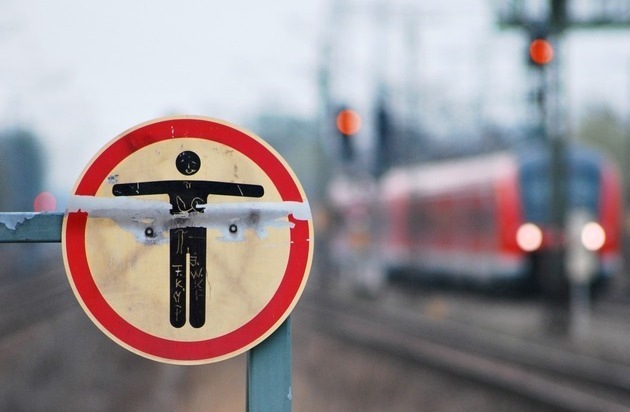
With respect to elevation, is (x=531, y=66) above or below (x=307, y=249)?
above

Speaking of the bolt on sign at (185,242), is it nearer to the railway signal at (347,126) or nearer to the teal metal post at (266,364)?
the teal metal post at (266,364)

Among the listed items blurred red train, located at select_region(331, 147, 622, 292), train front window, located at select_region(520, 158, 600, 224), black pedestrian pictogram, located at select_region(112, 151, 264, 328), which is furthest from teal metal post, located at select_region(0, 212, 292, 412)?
train front window, located at select_region(520, 158, 600, 224)

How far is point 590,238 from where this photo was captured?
96.7 ft

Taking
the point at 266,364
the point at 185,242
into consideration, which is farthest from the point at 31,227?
the point at 266,364

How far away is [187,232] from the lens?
3.64m

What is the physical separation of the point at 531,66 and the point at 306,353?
16.6 ft

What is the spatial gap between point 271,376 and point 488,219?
26587 mm

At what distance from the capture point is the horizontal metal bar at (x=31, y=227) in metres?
3.70

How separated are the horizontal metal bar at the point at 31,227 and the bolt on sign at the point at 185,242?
114 mm

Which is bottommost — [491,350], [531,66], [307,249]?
[491,350]

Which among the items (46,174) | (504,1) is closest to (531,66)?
(504,1)

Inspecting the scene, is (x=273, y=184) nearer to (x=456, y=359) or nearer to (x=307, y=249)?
(x=307, y=249)

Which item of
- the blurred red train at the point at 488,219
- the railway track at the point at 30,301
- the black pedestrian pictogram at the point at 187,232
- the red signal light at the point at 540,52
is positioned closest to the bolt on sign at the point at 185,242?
the black pedestrian pictogram at the point at 187,232

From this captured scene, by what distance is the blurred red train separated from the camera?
28.8 meters
